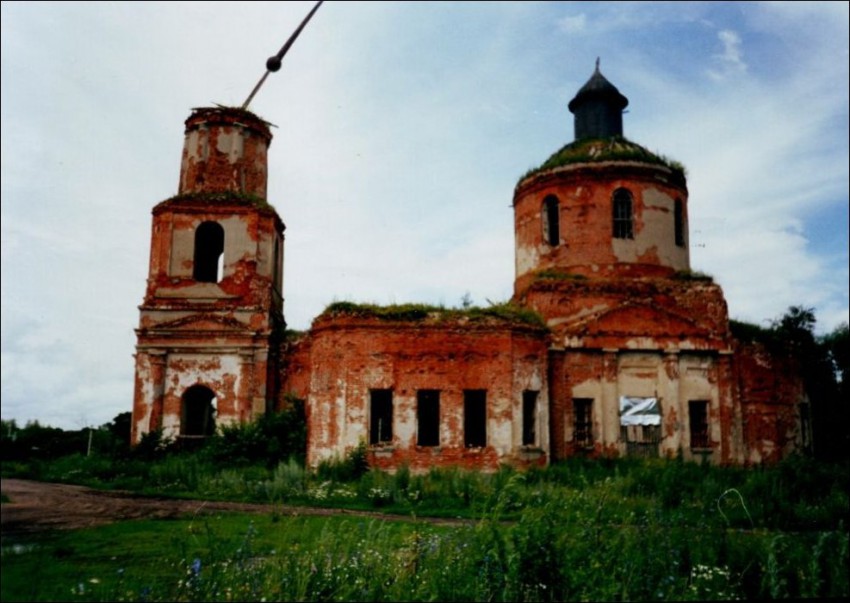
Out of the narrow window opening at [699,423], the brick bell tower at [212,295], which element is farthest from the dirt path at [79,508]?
the narrow window opening at [699,423]

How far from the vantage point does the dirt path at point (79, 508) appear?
13.2 feet

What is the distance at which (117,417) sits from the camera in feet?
79.9

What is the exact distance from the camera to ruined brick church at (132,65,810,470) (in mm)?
19859

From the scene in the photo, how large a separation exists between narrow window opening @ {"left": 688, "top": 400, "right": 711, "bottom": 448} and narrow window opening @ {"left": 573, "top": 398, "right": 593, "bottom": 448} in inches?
127

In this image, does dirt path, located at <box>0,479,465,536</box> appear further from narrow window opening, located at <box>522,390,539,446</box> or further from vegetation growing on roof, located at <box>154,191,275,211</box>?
vegetation growing on roof, located at <box>154,191,275,211</box>

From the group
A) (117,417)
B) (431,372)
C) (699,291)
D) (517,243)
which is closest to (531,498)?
(431,372)

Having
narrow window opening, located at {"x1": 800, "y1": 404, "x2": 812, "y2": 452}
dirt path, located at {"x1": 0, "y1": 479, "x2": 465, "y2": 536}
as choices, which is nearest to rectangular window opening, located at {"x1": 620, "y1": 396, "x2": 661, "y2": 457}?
narrow window opening, located at {"x1": 800, "y1": 404, "x2": 812, "y2": 452}

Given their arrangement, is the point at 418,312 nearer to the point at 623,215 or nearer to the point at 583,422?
the point at 583,422

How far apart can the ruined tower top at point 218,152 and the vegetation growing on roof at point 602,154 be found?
988 centimetres

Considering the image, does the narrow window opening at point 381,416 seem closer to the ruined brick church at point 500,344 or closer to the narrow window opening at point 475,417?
the ruined brick church at point 500,344

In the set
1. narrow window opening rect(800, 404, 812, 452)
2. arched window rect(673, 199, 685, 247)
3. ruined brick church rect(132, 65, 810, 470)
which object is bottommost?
narrow window opening rect(800, 404, 812, 452)

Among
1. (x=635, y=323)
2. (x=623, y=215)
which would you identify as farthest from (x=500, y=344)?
(x=623, y=215)

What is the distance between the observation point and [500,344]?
20047 mm

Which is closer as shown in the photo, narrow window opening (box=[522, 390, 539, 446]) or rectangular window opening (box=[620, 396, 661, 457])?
narrow window opening (box=[522, 390, 539, 446])
